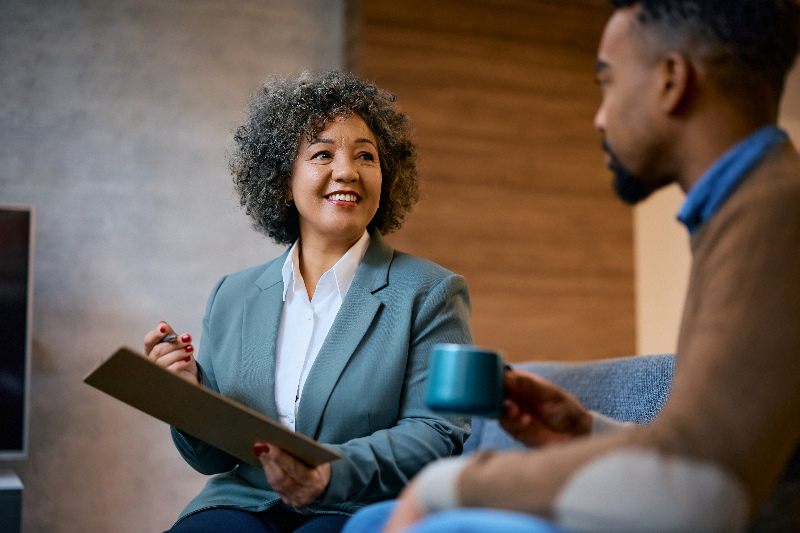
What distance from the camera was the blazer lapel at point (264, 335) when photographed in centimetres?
165

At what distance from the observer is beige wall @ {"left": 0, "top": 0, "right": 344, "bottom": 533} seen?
295 centimetres

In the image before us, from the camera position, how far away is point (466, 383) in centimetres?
100

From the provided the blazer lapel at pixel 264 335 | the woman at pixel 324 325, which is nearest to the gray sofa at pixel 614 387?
the woman at pixel 324 325

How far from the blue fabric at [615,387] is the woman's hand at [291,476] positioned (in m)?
0.83

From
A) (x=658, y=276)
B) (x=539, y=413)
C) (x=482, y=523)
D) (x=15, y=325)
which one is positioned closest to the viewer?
(x=482, y=523)

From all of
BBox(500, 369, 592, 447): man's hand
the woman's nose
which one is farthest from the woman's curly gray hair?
BBox(500, 369, 592, 447): man's hand

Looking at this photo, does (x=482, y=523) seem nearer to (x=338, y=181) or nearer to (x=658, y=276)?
(x=338, y=181)

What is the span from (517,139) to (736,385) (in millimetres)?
2929

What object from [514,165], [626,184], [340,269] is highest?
[514,165]

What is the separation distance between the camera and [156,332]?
1558 millimetres

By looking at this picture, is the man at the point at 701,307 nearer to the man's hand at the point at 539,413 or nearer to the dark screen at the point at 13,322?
the man's hand at the point at 539,413

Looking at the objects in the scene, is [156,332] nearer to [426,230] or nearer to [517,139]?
[426,230]

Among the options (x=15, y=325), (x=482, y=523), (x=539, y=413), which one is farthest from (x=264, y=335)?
(x=15, y=325)

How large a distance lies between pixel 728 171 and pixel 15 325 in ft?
7.85
